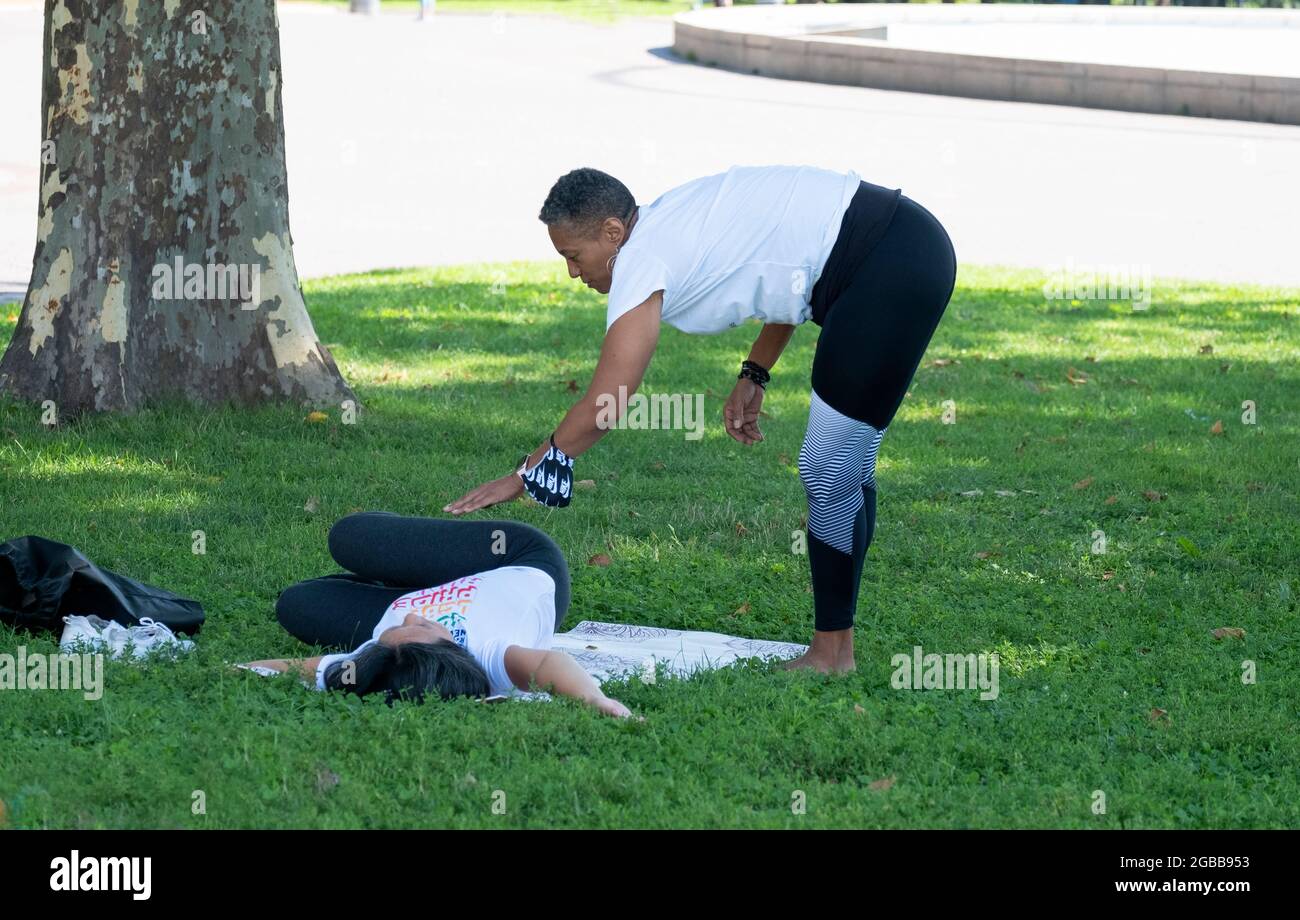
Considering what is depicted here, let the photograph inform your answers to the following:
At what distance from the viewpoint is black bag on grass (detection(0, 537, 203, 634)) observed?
17.5 feet

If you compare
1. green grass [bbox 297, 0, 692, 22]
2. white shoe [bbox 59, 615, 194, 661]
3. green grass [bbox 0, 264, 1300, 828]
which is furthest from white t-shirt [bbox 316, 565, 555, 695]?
green grass [bbox 297, 0, 692, 22]

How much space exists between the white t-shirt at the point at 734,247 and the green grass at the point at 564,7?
33769mm

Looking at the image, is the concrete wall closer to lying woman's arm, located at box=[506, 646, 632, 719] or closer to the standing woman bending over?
the standing woman bending over

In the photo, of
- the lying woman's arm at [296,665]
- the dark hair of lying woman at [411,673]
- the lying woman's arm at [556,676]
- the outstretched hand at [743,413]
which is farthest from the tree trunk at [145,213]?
the lying woman's arm at [556,676]

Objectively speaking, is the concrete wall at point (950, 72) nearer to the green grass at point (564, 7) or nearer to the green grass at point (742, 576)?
the green grass at point (564, 7)

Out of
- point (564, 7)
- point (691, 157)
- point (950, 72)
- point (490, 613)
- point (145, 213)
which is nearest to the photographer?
point (490, 613)

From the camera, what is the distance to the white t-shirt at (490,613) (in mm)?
4828

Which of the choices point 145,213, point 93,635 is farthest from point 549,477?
point 145,213

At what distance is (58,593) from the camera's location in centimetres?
530

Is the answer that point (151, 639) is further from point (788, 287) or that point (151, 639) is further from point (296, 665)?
point (788, 287)

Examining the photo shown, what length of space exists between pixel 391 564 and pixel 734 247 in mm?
1630

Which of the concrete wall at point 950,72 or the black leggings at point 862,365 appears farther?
the concrete wall at point 950,72

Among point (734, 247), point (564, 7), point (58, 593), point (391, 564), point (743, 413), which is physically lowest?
point (58, 593)

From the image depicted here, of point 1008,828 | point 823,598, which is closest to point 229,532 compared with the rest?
point 823,598
